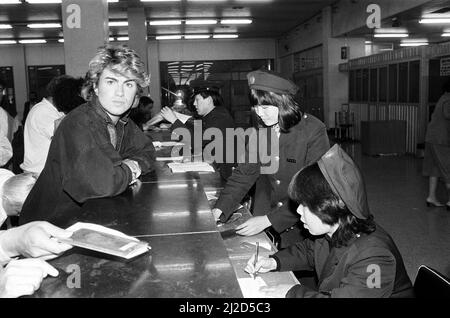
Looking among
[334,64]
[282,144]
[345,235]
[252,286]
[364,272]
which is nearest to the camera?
[364,272]

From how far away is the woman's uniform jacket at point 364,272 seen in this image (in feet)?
4.58

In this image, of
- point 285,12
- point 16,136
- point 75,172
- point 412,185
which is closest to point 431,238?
point 412,185

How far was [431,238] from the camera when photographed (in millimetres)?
4215

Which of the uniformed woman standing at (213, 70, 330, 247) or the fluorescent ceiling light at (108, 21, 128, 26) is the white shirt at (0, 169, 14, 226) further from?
the fluorescent ceiling light at (108, 21, 128, 26)

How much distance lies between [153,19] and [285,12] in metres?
3.69

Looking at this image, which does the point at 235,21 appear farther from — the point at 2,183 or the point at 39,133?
the point at 2,183

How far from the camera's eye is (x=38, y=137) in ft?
13.0

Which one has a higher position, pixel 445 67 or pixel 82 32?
pixel 82 32

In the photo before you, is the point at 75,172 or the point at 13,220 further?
the point at 13,220

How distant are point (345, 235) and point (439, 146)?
4337mm

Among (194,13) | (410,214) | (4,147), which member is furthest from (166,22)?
(410,214)
